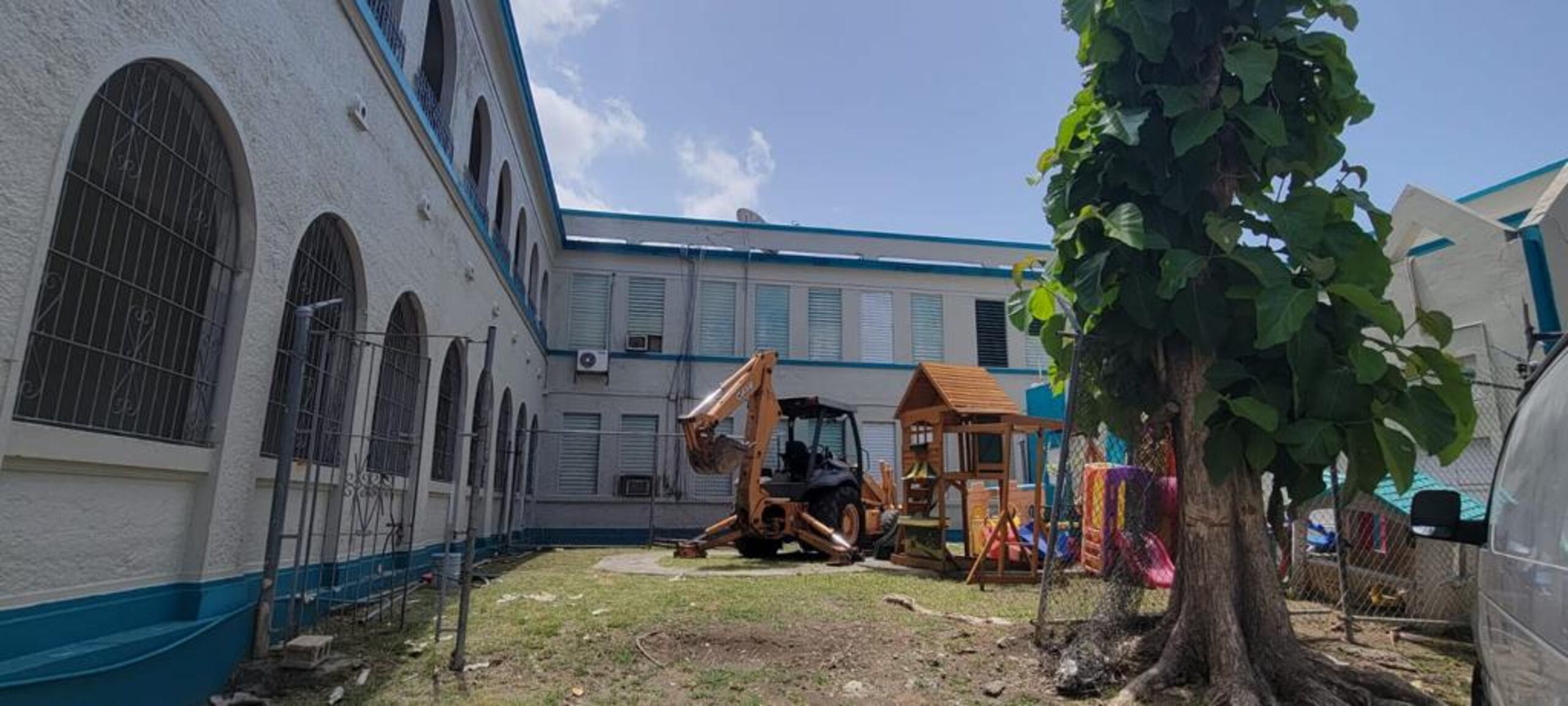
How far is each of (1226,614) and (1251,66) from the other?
10.8 ft

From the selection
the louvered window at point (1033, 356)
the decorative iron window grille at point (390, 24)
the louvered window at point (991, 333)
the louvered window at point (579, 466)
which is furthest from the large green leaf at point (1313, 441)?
the louvered window at point (1033, 356)

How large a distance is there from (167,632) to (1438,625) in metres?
9.21

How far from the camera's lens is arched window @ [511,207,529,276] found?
594 inches

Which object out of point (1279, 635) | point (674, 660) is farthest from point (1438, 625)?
point (674, 660)

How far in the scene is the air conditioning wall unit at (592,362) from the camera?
63.3 feet

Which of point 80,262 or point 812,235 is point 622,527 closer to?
point 812,235

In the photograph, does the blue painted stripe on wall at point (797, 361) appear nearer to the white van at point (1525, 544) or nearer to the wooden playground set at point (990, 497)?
the wooden playground set at point (990, 497)

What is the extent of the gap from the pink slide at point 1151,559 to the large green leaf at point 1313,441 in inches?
49.9

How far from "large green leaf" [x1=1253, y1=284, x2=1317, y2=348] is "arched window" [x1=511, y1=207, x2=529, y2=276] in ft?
42.6

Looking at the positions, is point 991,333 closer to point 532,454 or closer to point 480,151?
point 532,454

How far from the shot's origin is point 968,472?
11.1 metres

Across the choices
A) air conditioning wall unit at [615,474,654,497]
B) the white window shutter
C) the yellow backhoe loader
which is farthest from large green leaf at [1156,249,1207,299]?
the white window shutter

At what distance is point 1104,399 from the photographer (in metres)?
5.83

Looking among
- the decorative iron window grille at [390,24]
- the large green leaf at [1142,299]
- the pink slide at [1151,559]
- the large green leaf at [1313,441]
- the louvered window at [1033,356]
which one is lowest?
the pink slide at [1151,559]
